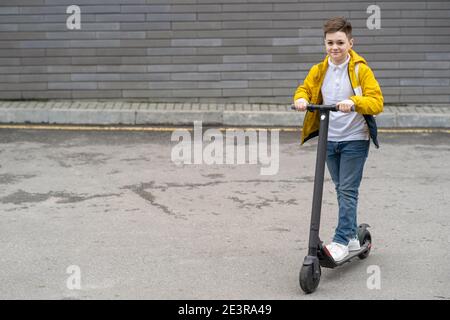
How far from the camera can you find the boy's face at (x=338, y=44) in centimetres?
598

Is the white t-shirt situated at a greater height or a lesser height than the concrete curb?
greater

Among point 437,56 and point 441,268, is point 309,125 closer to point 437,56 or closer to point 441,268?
point 441,268

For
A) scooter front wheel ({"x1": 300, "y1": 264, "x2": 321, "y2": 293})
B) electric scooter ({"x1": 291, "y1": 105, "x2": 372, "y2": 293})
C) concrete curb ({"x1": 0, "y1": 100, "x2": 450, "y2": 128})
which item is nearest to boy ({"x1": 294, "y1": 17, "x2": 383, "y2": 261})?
electric scooter ({"x1": 291, "y1": 105, "x2": 372, "y2": 293})

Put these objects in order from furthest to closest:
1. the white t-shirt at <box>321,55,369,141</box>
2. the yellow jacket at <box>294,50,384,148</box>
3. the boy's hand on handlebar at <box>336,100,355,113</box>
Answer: the white t-shirt at <box>321,55,369,141</box>, the yellow jacket at <box>294,50,384,148</box>, the boy's hand on handlebar at <box>336,100,355,113</box>

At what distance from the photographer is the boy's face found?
19.6 ft

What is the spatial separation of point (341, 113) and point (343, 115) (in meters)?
0.02

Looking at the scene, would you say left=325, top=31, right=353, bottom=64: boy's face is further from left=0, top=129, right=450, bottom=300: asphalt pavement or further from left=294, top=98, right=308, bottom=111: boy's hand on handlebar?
left=0, top=129, right=450, bottom=300: asphalt pavement

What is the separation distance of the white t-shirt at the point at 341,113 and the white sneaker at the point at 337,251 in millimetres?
731

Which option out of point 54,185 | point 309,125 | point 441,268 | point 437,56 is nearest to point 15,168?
point 54,185

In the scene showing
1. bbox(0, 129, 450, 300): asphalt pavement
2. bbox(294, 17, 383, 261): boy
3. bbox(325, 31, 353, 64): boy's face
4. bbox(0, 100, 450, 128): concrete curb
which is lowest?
bbox(0, 129, 450, 300): asphalt pavement

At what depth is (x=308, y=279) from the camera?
5785 millimetres

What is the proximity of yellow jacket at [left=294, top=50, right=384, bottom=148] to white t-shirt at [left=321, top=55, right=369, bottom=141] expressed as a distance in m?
0.05

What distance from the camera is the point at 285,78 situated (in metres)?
12.1

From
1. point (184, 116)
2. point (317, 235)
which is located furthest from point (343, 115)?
point (184, 116)
